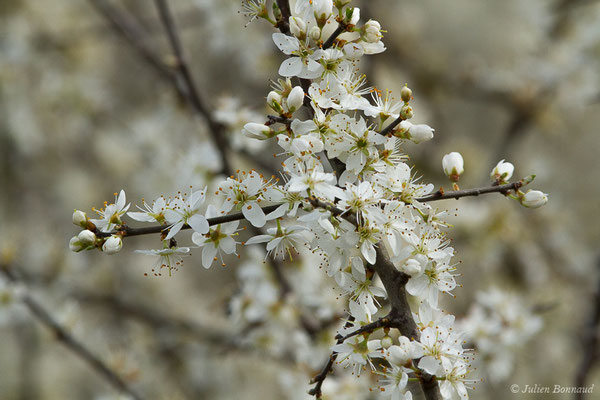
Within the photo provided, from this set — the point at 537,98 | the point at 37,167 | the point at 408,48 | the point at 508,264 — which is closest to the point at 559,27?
the point at 537,98

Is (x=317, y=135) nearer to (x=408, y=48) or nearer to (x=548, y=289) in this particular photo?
(x=548, y=289)

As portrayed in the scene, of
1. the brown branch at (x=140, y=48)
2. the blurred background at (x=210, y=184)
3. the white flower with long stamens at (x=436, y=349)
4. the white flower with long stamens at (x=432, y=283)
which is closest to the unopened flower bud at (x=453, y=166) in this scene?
the white flower with long stamens at (x=432, y=283)

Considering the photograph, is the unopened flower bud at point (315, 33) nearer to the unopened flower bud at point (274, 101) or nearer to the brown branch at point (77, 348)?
the unopened flower bud at point (274, 101)

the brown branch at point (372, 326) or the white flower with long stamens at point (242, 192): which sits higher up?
the white flower with long stamens at point (242, 192)

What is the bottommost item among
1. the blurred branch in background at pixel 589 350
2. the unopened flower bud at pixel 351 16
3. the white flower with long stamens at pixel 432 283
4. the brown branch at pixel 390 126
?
the blurred branch in background at pixel 589 350

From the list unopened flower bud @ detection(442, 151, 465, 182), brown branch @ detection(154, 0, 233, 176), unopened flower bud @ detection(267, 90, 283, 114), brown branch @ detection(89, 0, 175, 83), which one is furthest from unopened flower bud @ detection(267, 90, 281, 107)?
brown branch @ detection(89, 0, 175, 83)

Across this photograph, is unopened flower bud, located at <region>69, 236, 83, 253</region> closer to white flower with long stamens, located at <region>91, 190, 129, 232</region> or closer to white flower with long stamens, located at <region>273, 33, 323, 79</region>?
white flower with long stamens, located at <region>91, 190, 129, 232</region>

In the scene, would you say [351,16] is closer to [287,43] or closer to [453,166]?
[287,43]
